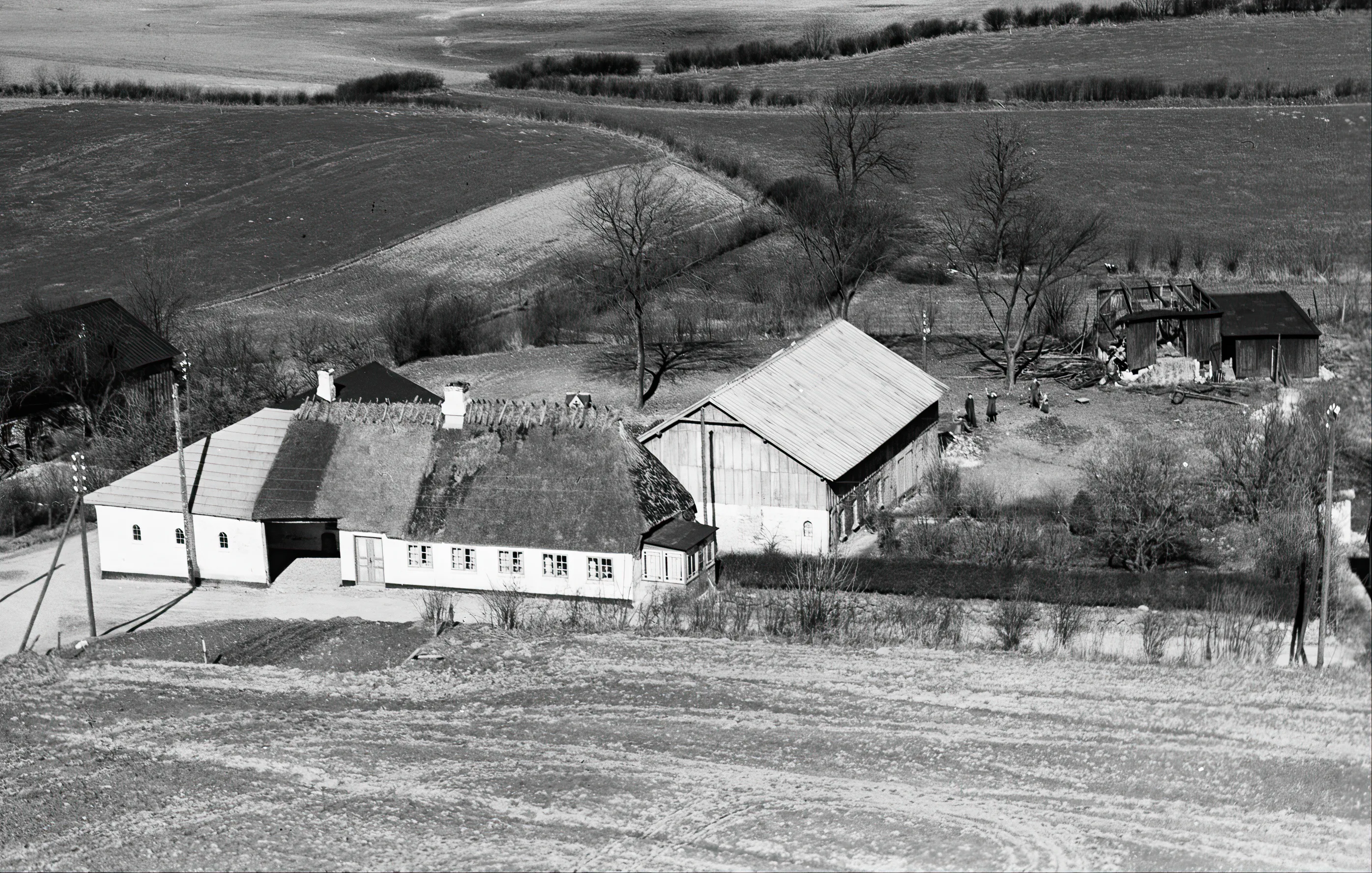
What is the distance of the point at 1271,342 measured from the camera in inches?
2196

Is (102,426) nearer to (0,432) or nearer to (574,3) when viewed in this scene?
(0,432)

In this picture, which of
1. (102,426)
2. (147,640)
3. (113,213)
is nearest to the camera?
(147,640)

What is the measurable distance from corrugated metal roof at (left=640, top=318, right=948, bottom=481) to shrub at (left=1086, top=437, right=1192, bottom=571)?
604cm

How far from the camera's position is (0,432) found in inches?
2042

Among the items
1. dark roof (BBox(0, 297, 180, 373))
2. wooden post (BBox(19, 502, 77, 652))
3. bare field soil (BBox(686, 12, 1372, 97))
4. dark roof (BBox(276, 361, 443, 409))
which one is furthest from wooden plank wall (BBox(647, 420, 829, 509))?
bare field soil (BBox(686, 12, 1372, 97))

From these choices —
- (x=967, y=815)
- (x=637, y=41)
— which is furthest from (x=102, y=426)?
(x=637, y=41)

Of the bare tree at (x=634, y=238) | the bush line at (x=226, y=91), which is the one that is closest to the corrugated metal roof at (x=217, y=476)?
the bare tree at (x=634, y=238)

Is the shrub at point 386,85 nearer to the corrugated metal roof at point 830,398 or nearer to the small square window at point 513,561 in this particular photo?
the corrugated metal roof at point 830,398

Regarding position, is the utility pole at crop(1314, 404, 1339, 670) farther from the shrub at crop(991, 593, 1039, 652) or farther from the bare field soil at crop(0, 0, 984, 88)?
the bare field soil at crop(0, 0, 984, 88)

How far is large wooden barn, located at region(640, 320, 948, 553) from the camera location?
42125 millimetres

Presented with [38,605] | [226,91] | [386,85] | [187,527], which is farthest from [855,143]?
[38,605]

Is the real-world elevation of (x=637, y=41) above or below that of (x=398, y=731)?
above

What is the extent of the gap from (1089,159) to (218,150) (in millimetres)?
42606

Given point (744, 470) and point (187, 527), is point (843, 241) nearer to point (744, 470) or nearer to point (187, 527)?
point (744, 470)
